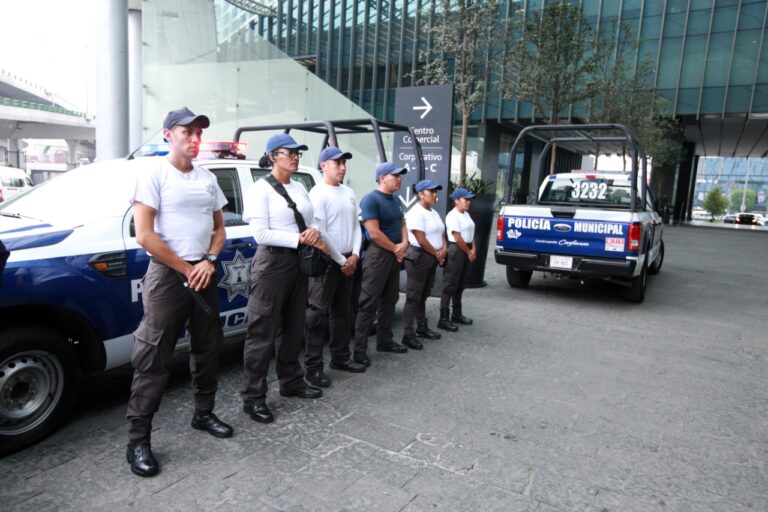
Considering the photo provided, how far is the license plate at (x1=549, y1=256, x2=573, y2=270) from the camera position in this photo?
7457mm

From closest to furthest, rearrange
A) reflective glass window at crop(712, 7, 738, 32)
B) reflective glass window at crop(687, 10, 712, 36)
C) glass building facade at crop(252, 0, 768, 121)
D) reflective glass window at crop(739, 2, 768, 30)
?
1. reflective glass window at crop(739, 2, 768, 30)
2. glass building facade at crop(252, 0, 768, 121)
3. reflective glass window at crop(712, 7, 738, 32)
4. reflective glass window at crop(687, 10, 712, 36)

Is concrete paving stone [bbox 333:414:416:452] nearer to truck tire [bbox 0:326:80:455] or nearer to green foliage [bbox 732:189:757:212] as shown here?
truck tire [bbox 0:326:80:455]

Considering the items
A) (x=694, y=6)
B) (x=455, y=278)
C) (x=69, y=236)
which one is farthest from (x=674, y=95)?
(x=69, y=236)

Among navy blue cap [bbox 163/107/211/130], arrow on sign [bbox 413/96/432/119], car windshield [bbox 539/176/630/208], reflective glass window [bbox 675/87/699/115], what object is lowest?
car windshield [bbox 539/176/630/208]

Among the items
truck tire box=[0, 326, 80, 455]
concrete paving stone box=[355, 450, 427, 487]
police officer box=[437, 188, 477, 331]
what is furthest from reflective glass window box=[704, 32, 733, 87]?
truck tire box=[0, 326, 80, 455]

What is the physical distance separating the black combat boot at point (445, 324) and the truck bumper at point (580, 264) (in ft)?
7.35

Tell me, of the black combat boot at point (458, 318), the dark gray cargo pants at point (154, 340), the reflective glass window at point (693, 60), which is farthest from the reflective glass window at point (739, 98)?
the dark gray cargo pants at point (154, 340)

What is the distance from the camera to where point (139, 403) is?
2.87 meters

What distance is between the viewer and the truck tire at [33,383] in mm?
2887

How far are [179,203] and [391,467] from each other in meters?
1.86

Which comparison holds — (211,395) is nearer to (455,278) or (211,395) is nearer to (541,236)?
(455,278)

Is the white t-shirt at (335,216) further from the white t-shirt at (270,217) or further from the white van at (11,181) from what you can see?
the white van at (11,181)

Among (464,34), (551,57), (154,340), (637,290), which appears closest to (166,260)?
(154,340)

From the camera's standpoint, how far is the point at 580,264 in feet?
24.2
